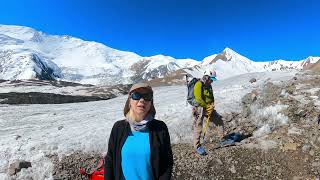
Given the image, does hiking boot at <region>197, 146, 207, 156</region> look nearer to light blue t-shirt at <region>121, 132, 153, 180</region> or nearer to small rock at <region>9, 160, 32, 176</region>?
small rock at <region>9, 160, 32, 176</region>

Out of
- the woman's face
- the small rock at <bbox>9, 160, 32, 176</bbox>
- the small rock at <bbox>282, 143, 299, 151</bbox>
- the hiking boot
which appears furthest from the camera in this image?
the small rock at <bbox>282, 143, 299, 151</bbox>

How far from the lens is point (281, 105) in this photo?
763 inches

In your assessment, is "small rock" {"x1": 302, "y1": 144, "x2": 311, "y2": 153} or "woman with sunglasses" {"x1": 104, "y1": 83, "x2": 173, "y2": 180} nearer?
"woman with sunglasses" {"x1": 104, "y1": 83, "x2": 173, "y2": 180}

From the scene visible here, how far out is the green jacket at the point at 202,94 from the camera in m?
14.6

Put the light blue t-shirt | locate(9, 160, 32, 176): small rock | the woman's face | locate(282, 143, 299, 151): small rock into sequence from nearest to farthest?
the light blue t-shirt → the woman's face → locate(9, 160, 32, 176): small rock → locate(282, 143, 299, 151): small rock

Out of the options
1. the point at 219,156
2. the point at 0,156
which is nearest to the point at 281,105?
the point at 219,156

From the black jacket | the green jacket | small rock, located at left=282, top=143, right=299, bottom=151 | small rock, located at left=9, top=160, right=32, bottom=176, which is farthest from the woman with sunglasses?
small rock, located at left=282, top=143, right=299, bottom=151

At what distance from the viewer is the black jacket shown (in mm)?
5770

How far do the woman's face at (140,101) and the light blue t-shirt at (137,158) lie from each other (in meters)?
0.38

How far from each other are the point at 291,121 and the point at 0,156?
1179 cm

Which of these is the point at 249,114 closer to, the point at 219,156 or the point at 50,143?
the point at 219,156

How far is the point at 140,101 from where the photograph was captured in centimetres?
600

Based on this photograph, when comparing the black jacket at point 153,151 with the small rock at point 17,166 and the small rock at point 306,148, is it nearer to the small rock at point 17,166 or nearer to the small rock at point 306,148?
the small rock at point 17,166

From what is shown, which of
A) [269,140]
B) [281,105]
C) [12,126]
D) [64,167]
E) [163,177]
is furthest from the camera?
[12,126]
